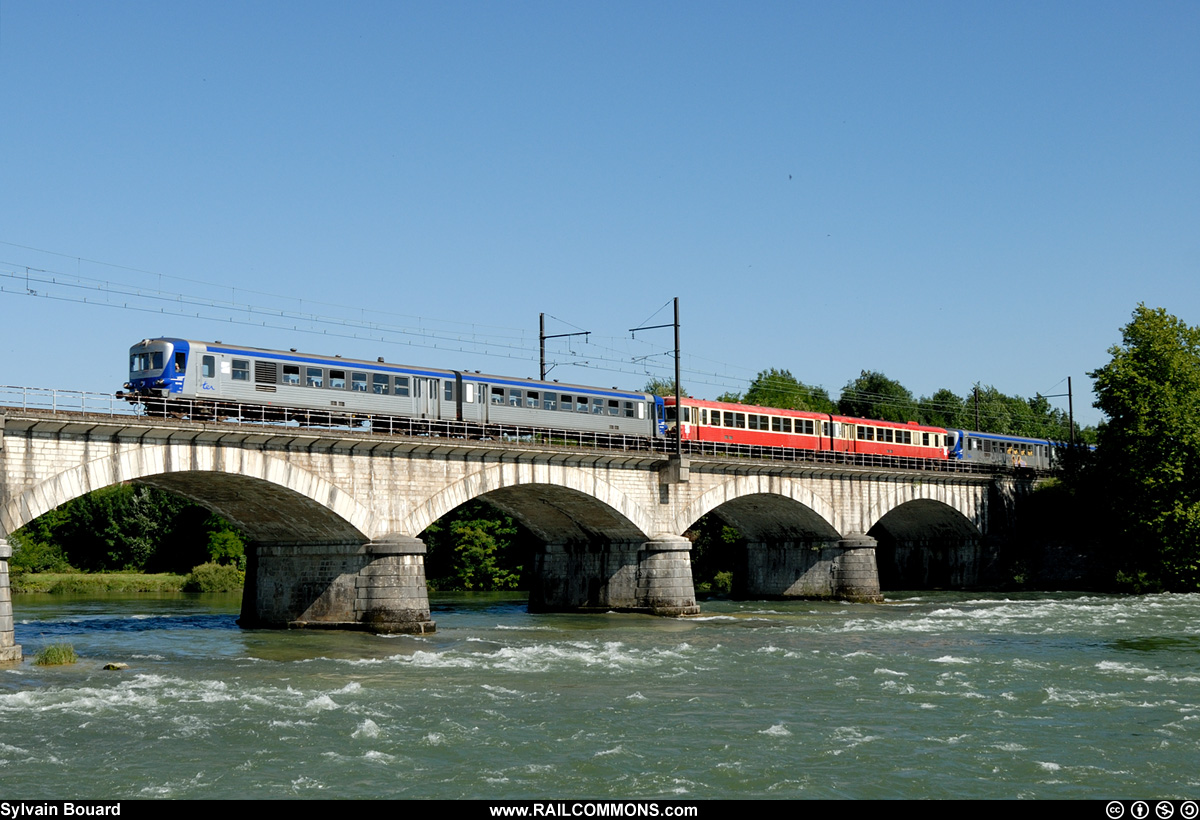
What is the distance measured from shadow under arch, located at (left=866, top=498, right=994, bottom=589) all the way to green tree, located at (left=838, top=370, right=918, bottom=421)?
173 feet

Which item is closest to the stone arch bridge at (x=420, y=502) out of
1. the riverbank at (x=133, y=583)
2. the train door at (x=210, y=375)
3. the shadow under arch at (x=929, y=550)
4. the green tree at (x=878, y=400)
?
the train door at (x=210, y=375)

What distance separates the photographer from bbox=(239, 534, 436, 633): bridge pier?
133 ft

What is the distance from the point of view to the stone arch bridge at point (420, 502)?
33750mm

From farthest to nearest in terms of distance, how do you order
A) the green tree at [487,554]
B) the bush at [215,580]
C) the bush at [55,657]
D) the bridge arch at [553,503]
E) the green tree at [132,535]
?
1. the green tree at [132,535]
2. the green tree at [487,554]
3. the bush at [215,580]
4. the bridge arch at [553,503]
5. the bush at [55,657]

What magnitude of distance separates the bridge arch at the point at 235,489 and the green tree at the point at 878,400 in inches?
3795

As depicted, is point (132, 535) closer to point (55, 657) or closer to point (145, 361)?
point (145, 361)

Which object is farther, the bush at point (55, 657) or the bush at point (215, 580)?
the bush at point (215, 580)

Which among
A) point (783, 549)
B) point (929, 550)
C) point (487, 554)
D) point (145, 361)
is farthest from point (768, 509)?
point (145, 361)

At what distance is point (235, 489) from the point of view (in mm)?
39375

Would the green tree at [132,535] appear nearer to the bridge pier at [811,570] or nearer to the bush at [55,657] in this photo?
the bridge pier at [811,570]

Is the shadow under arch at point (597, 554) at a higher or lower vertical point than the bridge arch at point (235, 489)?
lower

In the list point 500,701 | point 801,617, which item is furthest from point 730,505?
point 500,701

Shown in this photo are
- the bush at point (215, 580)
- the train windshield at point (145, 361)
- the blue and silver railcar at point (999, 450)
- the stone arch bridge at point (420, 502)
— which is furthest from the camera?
the bush at point (215, 580)
